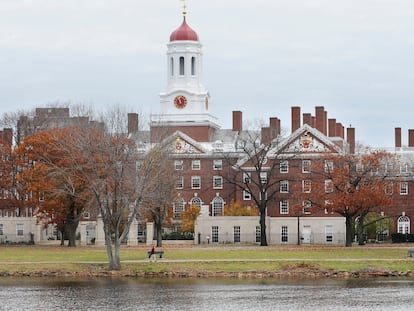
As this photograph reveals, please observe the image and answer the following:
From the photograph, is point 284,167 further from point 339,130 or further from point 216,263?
point 216,263

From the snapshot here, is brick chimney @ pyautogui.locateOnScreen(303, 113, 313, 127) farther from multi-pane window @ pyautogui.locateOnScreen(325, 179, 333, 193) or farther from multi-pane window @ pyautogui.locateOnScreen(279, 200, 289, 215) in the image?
multi-pane window @ pyautogui.locateOnScreen(325, 179, 333, 193)

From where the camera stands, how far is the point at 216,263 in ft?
250

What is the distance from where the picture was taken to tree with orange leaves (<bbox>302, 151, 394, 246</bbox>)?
315ft

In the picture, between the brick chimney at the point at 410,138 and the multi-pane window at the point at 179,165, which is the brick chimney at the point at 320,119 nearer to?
the brick chimney at the point at 410,138

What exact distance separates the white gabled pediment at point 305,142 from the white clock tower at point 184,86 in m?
20.3

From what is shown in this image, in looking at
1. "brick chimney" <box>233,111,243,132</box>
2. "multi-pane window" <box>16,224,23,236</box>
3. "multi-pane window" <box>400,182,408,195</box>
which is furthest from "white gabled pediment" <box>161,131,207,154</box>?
"multi-pane window" <box>400,182,408,195</box>

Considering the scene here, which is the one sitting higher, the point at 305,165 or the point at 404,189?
Result: the point at 305,165

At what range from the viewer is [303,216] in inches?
4513

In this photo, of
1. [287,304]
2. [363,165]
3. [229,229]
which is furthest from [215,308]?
[229,229]

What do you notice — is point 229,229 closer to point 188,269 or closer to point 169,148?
point 169,148

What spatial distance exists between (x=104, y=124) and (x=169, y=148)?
2249 cm

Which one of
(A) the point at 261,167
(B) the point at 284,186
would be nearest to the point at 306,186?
(A) the point at 261,167

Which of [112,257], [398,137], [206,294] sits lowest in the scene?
[206,294]

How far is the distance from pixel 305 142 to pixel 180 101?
22700mm
